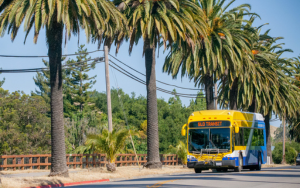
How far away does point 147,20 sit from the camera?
26.0 m

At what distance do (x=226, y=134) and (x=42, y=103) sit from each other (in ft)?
128

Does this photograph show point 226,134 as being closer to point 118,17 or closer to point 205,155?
point 205,155

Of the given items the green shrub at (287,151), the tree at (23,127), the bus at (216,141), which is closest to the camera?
the bus at (216,141)

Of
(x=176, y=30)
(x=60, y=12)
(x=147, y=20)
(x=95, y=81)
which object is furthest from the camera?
(x=95, y=81)

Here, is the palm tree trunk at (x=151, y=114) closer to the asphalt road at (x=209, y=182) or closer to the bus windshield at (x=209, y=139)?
the bus windshield at (x=209, y=139)

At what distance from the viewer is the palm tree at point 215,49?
104 feet

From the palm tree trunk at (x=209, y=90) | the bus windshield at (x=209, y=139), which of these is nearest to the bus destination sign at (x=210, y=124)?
the bus windshield at (x=209, y=139)

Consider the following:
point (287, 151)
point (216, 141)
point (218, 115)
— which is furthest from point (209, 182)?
point (287, 151)

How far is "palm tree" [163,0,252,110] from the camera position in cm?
3169

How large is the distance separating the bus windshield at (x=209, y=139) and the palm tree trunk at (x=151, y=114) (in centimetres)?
369

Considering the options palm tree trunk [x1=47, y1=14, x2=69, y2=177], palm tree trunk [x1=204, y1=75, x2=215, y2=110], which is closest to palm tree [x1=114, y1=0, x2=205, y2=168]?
palm tree trunk [x1=47, y1=14, x2=69, y2=177]

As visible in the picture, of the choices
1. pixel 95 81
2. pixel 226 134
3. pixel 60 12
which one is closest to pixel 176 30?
pixel 226 134

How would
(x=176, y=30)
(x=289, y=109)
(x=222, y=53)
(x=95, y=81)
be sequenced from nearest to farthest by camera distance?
(x=176, y=30)
(x=222, y=53)
(x=289, y=109)
(x=95, y=81)

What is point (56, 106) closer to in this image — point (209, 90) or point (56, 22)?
point (56, 22)
